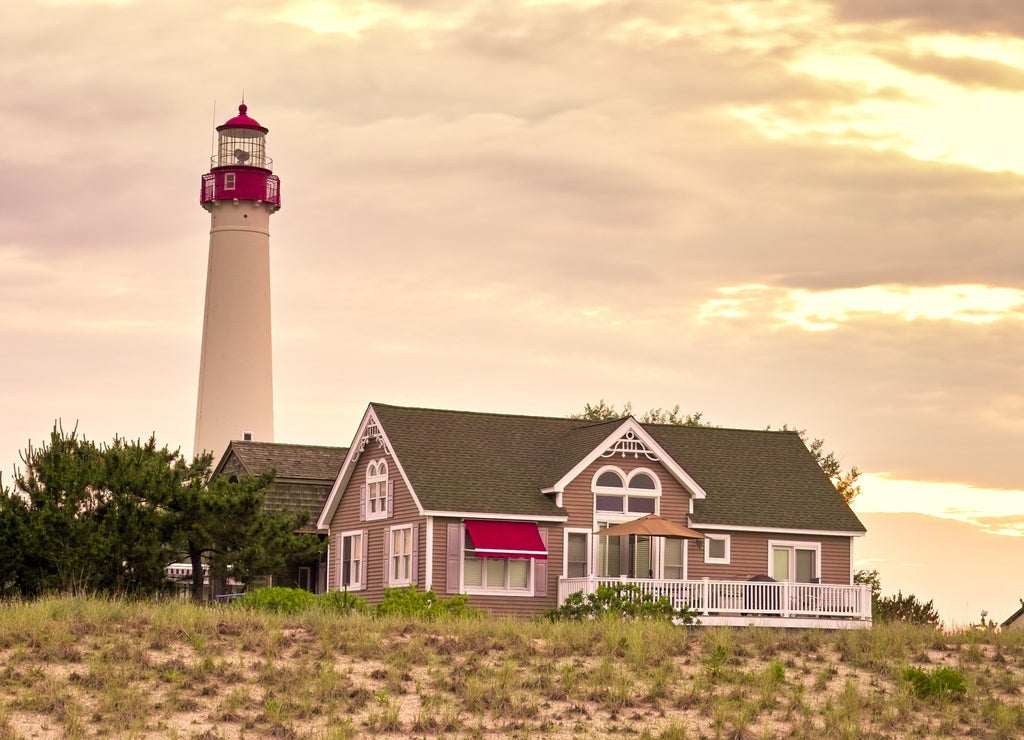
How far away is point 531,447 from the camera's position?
51594 millimetres

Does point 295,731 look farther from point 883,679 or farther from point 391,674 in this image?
point 883,679

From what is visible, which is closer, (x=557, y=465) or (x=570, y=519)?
(x=570, y=519)

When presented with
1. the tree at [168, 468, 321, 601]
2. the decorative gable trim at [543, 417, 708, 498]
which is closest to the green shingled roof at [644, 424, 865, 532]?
the decorative gable trim at [543, 417, 708, 498]

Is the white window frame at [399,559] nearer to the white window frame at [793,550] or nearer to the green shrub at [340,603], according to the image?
the green shrub at [340,603]

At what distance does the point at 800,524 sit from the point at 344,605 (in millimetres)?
17455

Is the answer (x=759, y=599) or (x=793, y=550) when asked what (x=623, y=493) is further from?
(x=793, y=550)

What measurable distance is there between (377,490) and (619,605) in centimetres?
1009

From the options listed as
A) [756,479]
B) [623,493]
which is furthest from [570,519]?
[756,479]

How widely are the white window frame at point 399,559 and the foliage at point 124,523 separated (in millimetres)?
2765

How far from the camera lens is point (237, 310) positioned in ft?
215

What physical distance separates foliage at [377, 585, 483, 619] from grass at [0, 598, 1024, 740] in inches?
237

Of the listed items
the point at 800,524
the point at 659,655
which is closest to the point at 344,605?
the point at 659,655

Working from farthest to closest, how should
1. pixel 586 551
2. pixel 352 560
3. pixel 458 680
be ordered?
pixel 352 560, pixel 586 551, pixel 458 680

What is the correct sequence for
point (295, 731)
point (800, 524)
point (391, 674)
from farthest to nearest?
point (800, 524) < point (391, 674) < point (295, 731)
